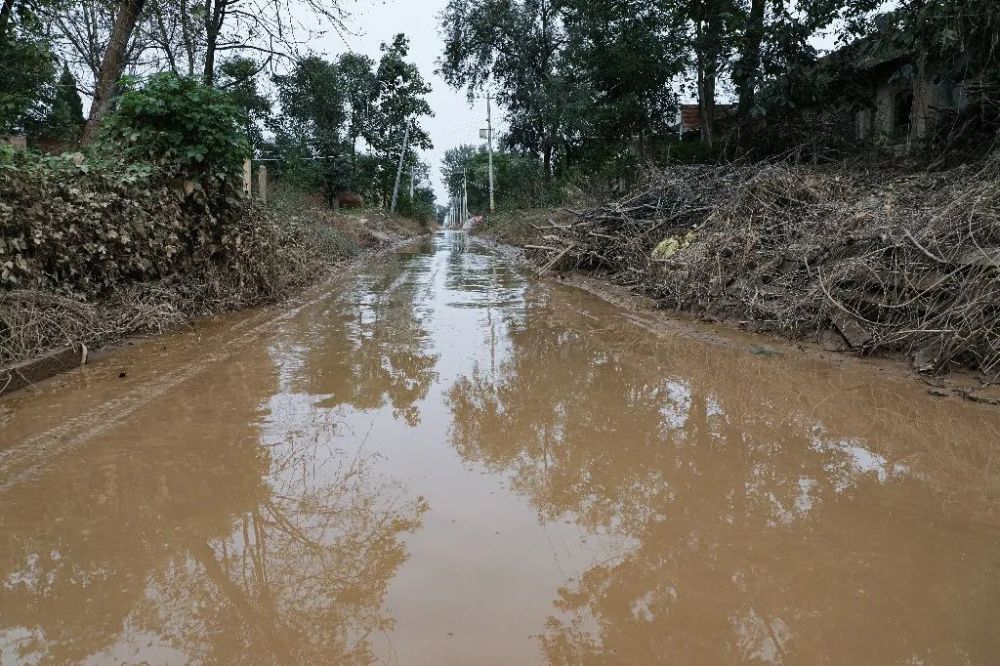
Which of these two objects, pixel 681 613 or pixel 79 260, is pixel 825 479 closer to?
pixel 681 613

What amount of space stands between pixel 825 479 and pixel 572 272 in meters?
11.7

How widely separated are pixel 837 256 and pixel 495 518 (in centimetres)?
630

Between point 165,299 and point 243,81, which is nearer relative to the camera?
point 165,299

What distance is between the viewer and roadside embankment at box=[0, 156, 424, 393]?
21.4 feet

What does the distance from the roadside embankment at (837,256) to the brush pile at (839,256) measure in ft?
0.06

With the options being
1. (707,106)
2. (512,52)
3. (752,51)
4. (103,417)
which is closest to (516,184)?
(512,52)

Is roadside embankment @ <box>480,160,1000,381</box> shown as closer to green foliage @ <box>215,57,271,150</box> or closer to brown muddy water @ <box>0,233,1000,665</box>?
brown muddy water @ <box>0,233,1000,665</box>

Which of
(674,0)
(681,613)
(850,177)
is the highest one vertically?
(674,0)

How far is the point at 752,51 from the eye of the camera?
15.9m

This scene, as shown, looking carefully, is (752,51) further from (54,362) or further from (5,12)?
(54,362)

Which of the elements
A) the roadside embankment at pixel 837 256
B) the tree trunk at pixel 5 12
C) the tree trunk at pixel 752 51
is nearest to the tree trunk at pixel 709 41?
the tree trunk at pixel 752 51

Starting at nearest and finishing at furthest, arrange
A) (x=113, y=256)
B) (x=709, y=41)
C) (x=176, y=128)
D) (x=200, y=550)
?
1. (x=200, y=550)
2. (x=113, y=256)
3. (x=176, y=128)
4. (x=709, y=41)

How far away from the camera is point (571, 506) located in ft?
12.0

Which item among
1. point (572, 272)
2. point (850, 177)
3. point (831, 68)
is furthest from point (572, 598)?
point (831, 68)
